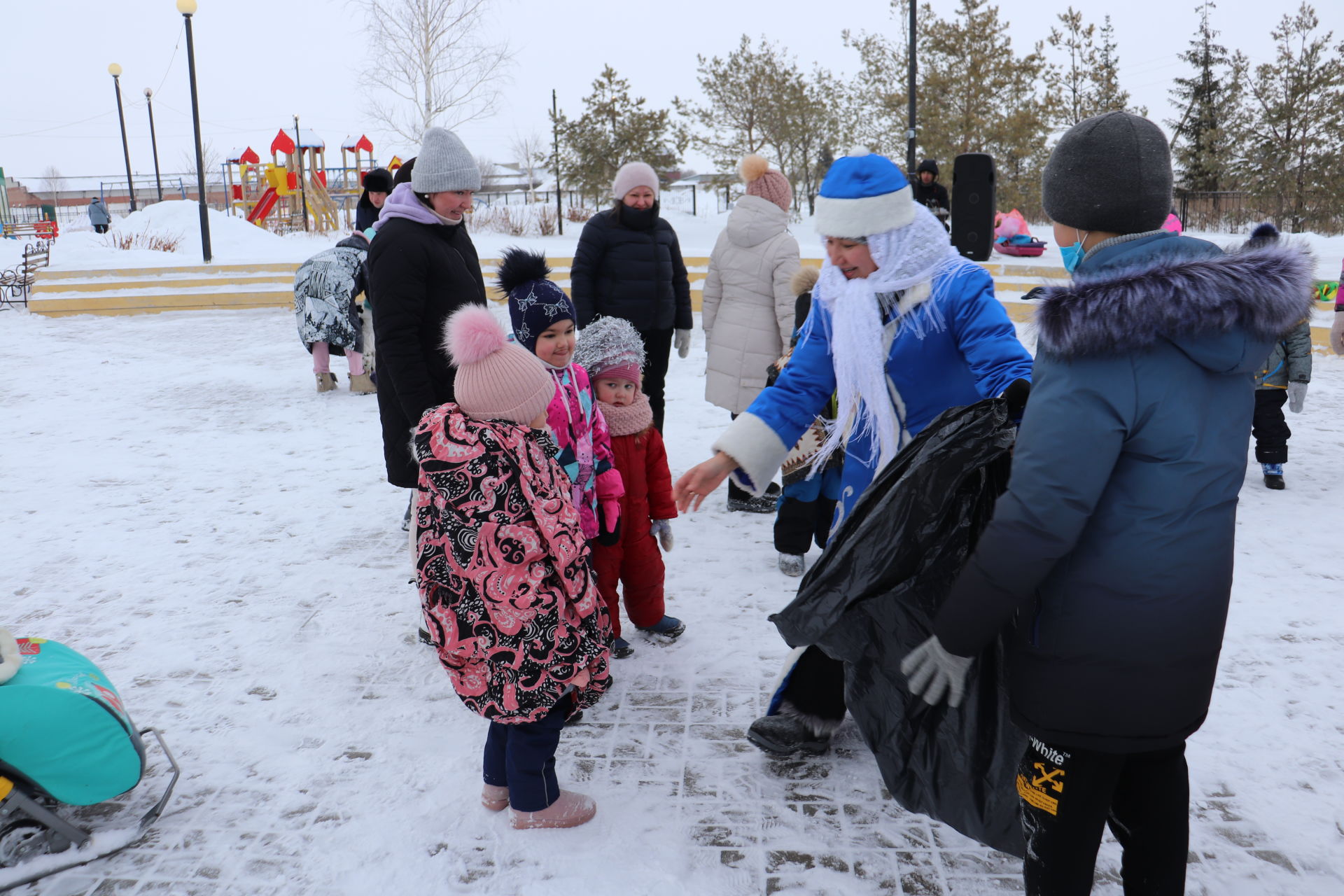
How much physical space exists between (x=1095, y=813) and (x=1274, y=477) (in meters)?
4.80

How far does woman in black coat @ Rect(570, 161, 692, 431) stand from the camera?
214 inches

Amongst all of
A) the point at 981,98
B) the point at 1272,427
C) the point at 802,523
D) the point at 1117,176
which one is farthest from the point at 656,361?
the point at 981,98

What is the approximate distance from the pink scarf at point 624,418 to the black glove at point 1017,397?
1.67m

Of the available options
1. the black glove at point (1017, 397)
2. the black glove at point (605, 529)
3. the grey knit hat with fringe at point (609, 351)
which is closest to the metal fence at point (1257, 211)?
the grey knit hat with fringe at point (609, 351)

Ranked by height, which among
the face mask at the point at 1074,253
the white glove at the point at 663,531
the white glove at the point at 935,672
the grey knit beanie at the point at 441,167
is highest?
the grey knit beanie at the point at 441,167

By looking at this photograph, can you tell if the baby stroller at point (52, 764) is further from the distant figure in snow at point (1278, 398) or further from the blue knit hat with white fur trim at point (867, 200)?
the distant figure in snow at point (1278, 398)

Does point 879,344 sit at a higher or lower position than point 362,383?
higher

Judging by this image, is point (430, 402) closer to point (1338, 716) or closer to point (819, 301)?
point (819, 301)

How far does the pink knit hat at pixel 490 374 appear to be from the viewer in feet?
7.81

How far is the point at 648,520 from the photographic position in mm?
3562

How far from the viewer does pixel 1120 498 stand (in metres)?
1.56

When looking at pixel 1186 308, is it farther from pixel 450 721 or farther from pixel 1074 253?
pixel 450 721

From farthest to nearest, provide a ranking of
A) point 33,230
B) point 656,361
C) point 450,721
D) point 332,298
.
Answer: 1. point 33,230
2. point 332,298
3. point 656,361
4. point 450,721

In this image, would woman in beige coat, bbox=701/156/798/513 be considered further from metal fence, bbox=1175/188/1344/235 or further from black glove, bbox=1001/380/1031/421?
metal fence, bbox=1175/188/1344/235
